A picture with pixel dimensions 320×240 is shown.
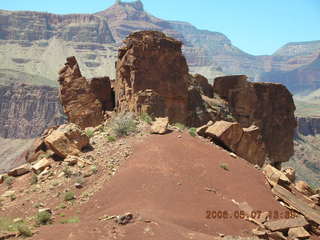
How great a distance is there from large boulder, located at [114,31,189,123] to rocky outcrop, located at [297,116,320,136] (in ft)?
405

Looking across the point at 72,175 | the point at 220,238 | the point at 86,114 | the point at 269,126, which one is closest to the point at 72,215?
the point at 72,175

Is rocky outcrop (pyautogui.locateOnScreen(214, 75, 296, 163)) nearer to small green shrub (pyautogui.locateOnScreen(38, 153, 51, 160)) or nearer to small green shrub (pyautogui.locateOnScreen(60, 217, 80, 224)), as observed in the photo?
small green shrub (pyautogui.locateOnScreen(38, 153, 51, 160))

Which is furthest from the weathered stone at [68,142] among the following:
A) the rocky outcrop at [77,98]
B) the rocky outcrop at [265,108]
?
the rocky outcrop at [265,108]

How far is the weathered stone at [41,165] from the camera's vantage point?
18.2 meters

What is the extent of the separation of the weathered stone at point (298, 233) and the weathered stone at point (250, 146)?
24.7 ft

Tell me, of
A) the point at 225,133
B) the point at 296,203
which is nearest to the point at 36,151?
the point at 225,133

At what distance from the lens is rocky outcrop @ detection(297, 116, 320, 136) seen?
148000mm

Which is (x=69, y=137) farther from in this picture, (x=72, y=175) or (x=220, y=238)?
(x=220, y=238)

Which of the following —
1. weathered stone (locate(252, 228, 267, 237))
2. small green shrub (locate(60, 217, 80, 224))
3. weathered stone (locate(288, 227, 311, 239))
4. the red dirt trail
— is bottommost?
weathered stone (locate(288, 227, 311, 239))

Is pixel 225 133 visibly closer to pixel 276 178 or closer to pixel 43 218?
pixel 276 178

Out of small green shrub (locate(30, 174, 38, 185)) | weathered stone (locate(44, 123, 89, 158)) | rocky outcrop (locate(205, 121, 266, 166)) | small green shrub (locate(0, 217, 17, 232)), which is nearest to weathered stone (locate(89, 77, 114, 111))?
rocky outcrop (locate(205, 121, 266, 166))
